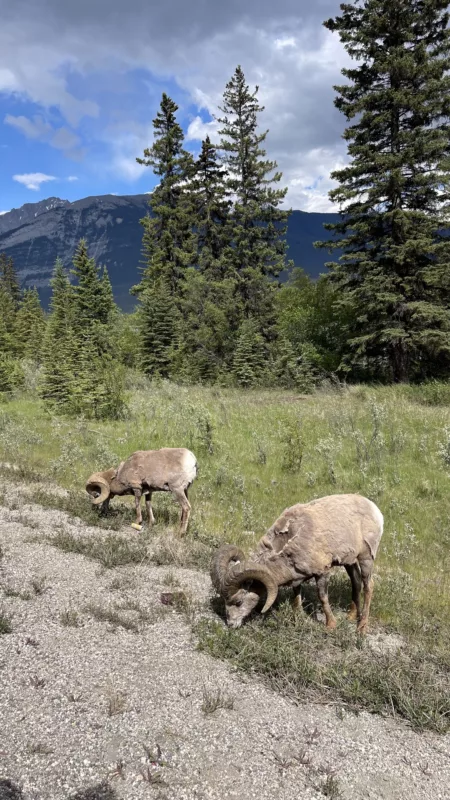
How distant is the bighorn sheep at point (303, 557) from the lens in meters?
5.59

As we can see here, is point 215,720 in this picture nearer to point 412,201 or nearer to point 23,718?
point 23,718

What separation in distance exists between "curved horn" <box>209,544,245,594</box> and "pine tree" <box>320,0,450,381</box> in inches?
641

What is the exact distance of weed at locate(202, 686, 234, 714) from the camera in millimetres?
4469

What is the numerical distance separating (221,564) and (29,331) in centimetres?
5248

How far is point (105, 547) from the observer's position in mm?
8078

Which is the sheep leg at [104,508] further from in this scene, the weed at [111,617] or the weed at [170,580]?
the weed at [111,617]

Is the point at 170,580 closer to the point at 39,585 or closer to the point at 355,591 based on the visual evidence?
the point at 39,585

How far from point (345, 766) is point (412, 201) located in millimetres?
22626

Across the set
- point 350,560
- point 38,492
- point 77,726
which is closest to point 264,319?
point 38,492

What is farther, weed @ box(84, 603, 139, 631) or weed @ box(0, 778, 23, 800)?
weed @ box(84, 603, 139, 631)

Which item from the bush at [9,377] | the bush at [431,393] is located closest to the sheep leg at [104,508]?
the bush at [431,393]

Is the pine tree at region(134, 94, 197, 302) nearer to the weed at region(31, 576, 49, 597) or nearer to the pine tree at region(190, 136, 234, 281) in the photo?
the pine tree at region(190, 136, 234, 281)

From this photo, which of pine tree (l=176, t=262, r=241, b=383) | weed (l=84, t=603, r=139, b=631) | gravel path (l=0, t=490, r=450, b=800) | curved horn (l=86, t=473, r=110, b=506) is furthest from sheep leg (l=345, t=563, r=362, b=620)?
pine tree (l=176, t=262, r=241, b=383)

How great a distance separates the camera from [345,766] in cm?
388
